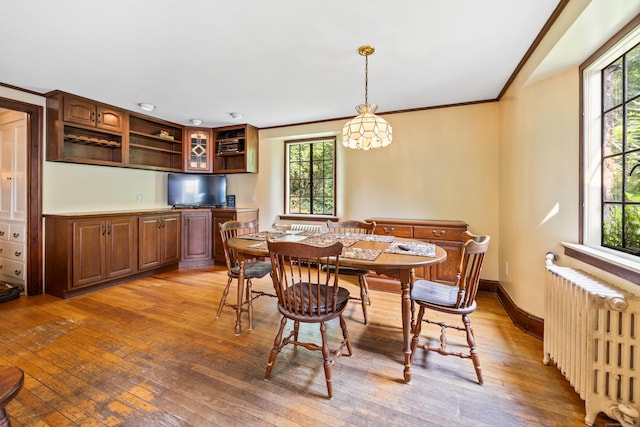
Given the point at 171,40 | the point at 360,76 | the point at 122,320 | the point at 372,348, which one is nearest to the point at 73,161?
the point at 122,320

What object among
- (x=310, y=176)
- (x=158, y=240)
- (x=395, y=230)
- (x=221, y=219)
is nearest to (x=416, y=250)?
(x=395, y=230)

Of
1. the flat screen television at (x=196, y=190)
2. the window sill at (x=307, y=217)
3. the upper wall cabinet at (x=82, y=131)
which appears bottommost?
the window sill at (x=307, y=217)

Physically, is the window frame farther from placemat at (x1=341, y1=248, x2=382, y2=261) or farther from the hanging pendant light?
placemat at (x1=341, y1=248, x2=382, y2=261)

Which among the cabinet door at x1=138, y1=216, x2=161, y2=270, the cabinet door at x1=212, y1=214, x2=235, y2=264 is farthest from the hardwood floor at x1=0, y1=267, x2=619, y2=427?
the cabinet door at x1=212, y1=214, x2=235, y2=264

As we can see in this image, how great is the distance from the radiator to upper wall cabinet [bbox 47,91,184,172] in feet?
15.7

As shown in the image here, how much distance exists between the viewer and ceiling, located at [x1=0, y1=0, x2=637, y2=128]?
1.76m

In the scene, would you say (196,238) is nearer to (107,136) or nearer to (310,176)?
(107,136)

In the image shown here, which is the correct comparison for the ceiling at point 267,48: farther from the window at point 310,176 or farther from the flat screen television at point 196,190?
the flat screen television at point 196,190

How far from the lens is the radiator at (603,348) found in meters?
1.29

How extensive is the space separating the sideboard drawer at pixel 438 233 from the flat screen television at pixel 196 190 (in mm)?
3354

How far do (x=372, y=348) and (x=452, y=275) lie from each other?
1580 millimetres

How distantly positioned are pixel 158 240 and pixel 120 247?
0.52 metres

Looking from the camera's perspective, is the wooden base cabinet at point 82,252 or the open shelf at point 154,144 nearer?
the wooden base cabinet at point 82,252

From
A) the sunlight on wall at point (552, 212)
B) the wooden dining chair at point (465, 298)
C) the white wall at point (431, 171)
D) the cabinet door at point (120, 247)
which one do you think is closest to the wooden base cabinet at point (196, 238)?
the cabinet door at point (120, 247)
